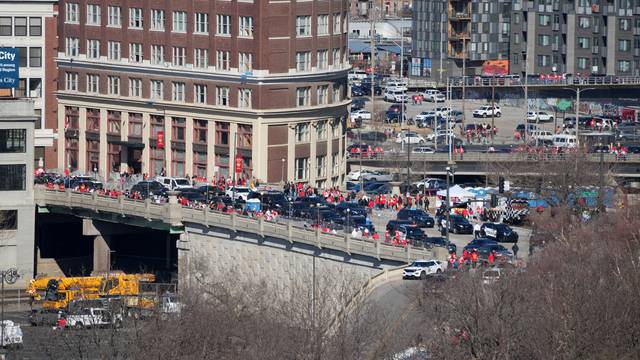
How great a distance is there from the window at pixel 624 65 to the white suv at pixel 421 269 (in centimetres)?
10017

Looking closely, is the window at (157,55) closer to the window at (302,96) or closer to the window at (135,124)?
the window at (135,124)

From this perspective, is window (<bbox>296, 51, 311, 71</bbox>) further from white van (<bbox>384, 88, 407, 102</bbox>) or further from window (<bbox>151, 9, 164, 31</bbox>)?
white van (<bbox>384, 88, 407, 102</bbox>)

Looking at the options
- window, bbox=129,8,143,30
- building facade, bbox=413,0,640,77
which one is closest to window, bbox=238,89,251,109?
window, bbox=129,8,143,30

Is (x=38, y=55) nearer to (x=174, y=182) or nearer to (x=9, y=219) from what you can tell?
(x=174, y=182)

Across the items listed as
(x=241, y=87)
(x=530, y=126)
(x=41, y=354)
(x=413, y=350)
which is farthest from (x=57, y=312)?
(x=530, y=126)

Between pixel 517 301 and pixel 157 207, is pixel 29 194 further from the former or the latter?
pixel 517 301

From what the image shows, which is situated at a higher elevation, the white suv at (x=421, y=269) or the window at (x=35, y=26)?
the window at (x=35, y=26)

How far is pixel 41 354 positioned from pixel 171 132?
51030 millimetres

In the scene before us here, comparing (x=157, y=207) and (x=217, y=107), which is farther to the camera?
(x=217, y=107)

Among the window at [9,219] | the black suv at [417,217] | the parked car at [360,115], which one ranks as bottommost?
the window at [9,219]

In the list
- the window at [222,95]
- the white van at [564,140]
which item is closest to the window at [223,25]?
the window at [222,95]

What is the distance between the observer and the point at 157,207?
12075 centimetres

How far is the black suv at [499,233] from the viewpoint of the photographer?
Answer: 109438mm

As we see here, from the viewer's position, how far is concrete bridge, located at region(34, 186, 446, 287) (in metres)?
106
